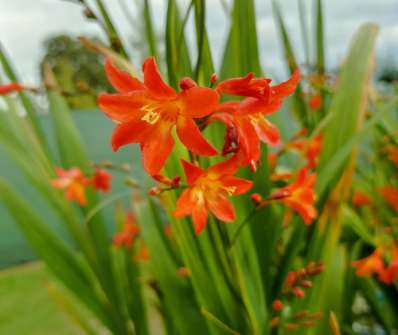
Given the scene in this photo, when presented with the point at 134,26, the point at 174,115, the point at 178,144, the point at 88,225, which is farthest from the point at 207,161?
the point at 88,225

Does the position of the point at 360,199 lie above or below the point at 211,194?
below

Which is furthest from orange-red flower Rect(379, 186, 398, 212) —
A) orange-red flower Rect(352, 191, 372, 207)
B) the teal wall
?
the teal wall

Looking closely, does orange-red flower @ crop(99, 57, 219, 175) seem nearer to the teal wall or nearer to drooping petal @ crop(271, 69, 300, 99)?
drooping petal @ crop(271, 69, 300, 99)

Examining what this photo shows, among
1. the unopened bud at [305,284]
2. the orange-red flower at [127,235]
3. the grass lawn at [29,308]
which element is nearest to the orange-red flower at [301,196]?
the unopened bud at [305,284]

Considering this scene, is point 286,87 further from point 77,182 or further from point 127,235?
point 127,235

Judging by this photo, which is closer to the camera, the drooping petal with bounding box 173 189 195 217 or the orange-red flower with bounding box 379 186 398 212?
the drooping petal with bounding box 173 189 195 217

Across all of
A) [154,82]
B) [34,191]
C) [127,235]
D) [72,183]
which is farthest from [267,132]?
[34,191]
